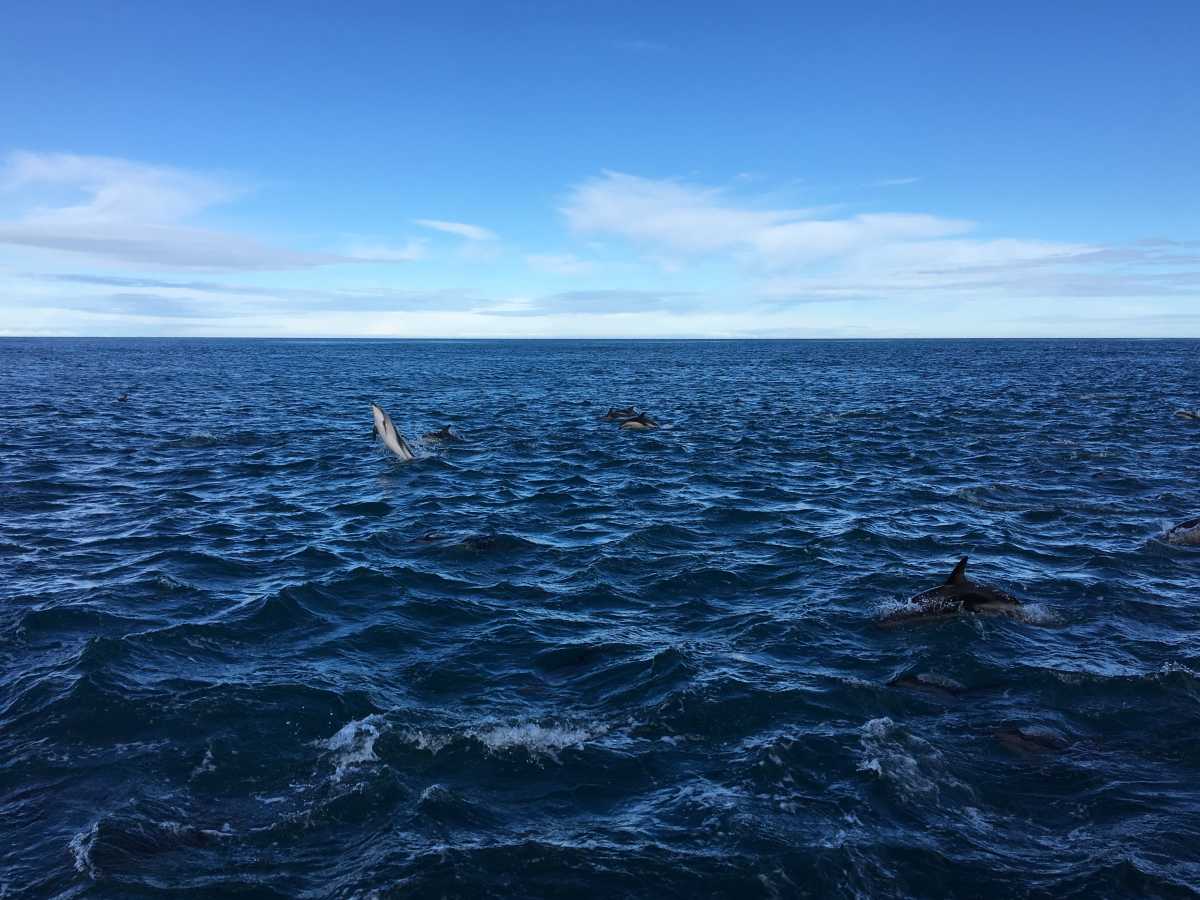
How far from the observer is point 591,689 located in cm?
1105

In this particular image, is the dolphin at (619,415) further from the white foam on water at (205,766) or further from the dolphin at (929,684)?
the white foam on water at (205,766)

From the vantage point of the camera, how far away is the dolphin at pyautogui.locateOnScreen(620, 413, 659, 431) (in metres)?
38.2

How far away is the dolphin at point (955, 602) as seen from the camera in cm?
1342

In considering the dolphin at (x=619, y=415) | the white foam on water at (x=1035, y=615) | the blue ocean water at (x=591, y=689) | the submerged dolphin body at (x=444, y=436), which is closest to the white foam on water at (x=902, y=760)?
the blue ocean water at (x=591, y=689)

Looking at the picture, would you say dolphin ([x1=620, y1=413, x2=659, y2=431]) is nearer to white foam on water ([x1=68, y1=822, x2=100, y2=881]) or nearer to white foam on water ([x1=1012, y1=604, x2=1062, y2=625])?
white foam on water ([x1=1012, y1=604, x2=1062, y2=625])

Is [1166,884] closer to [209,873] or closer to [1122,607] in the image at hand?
[1122,607]

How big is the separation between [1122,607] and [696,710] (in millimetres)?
9473

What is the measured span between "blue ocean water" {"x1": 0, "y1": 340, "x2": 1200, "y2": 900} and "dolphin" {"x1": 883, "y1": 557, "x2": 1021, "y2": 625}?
337 mm

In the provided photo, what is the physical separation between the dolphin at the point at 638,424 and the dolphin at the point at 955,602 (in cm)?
2485

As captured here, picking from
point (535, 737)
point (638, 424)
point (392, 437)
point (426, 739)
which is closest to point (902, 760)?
point (535, 737)

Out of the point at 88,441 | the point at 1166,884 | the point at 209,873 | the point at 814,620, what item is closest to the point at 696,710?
the point at 814,620

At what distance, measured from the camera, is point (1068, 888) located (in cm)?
717

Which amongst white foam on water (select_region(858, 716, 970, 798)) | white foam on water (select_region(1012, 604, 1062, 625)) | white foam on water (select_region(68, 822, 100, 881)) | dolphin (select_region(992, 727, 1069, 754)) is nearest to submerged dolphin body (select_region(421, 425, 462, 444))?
white foam on water (select_region(1012, 604, 1062, 625))

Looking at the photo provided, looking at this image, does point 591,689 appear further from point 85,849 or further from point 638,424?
point 638,424
